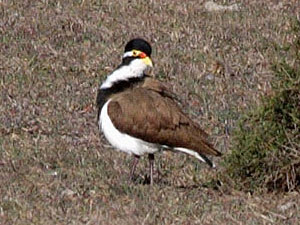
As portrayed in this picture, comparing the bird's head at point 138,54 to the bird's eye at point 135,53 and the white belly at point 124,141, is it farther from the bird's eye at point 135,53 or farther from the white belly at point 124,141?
the white belly at point 124,141

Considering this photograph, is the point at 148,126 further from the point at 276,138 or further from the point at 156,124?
the point at 276,138

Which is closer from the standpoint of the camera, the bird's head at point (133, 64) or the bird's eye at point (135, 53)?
the bird's head at point (133, 64)

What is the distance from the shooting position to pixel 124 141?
922 cm

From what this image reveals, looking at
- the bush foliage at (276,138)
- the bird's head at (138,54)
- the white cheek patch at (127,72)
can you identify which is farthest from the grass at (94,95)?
the bird's head at (138,54)

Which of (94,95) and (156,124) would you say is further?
(94,95)

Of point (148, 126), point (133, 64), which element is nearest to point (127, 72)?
point (133, 64)

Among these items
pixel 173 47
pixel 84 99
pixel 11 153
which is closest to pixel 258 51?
pixel 173 47

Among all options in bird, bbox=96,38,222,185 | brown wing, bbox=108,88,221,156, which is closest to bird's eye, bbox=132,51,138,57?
bird, bbox=96,38,222,185

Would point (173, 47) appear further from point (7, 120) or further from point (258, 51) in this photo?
point (7, 120)

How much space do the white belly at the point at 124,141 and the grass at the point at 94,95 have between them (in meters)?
0.28

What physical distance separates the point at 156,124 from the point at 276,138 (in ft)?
3.42

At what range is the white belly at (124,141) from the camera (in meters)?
9.22

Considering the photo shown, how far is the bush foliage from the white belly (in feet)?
2.53

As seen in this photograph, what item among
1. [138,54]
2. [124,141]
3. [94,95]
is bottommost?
[94,95]
